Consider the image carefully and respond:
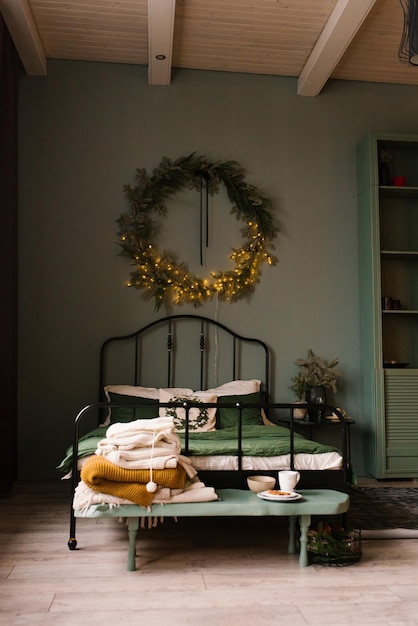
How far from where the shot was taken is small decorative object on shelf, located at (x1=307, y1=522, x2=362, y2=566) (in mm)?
3082

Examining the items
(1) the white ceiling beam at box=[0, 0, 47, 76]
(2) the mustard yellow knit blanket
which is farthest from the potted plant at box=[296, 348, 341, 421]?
(1) the white ceiling beam at box=[0, 0, 47, 76]

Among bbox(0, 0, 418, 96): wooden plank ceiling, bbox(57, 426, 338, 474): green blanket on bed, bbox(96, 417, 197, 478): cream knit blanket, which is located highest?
bbox(0, 0, 418, 96): wooden plank ceiling

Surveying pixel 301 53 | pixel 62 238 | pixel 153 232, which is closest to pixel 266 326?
pixel 153 232

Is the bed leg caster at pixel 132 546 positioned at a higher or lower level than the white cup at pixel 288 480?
lower

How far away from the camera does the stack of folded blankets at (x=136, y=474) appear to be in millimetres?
2980

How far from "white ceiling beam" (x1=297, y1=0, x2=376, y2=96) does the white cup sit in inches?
118

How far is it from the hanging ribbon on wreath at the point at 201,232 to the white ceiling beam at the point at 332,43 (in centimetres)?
90

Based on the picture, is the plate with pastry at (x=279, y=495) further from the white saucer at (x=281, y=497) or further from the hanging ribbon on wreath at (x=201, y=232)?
the hanging ribbon on wreath at (x=201, y=232)

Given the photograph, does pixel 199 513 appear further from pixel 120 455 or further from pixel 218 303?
pixel 218 303

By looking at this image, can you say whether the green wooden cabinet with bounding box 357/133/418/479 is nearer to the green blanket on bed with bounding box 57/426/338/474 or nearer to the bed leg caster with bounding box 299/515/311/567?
the green blanket on bed with bounding box 57/426/338/474

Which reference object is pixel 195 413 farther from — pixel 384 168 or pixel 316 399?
pixel 384 168

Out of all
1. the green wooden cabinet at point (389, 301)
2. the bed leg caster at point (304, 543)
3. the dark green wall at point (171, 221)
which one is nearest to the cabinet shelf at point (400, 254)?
the green wooden cabinet at point (389, 301)

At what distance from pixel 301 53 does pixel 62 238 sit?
7.73 feet

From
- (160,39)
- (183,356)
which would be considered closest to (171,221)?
(183,356)
